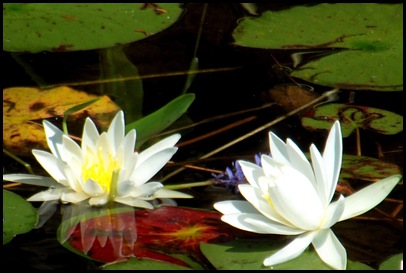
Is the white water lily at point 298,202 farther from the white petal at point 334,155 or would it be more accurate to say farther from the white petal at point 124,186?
the white petal at point 124,186

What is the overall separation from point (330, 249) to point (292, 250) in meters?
0.09

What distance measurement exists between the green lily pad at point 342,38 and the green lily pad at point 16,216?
1.27m

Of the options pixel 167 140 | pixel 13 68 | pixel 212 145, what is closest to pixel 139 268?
pixel 167 140

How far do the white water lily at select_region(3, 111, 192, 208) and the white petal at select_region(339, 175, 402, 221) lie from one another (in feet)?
1.54

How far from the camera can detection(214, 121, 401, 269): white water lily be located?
1.61 meters

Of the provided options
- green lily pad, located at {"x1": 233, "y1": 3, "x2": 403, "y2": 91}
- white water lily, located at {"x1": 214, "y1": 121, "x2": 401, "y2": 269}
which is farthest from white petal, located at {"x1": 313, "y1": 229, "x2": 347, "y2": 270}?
green lily pad, located at {"x1": 233, "y1": 3, "x2": 403, "y2": 91}

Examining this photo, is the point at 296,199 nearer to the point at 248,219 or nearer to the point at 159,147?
the point at 248,219

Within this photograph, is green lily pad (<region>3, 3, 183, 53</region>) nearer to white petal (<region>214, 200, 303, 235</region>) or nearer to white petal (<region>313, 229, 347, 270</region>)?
white petal (<region>214, 200, 303, 235</region>)

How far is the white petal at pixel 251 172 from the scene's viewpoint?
5.86 ft

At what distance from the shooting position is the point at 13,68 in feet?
9.75

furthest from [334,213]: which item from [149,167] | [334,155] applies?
[149,167]

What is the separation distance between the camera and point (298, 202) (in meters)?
1.62

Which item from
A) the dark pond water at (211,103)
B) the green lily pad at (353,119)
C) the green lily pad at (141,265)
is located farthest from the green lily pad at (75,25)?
the green lily pad at (141,265)

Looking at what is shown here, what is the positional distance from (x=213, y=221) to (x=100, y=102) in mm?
887
